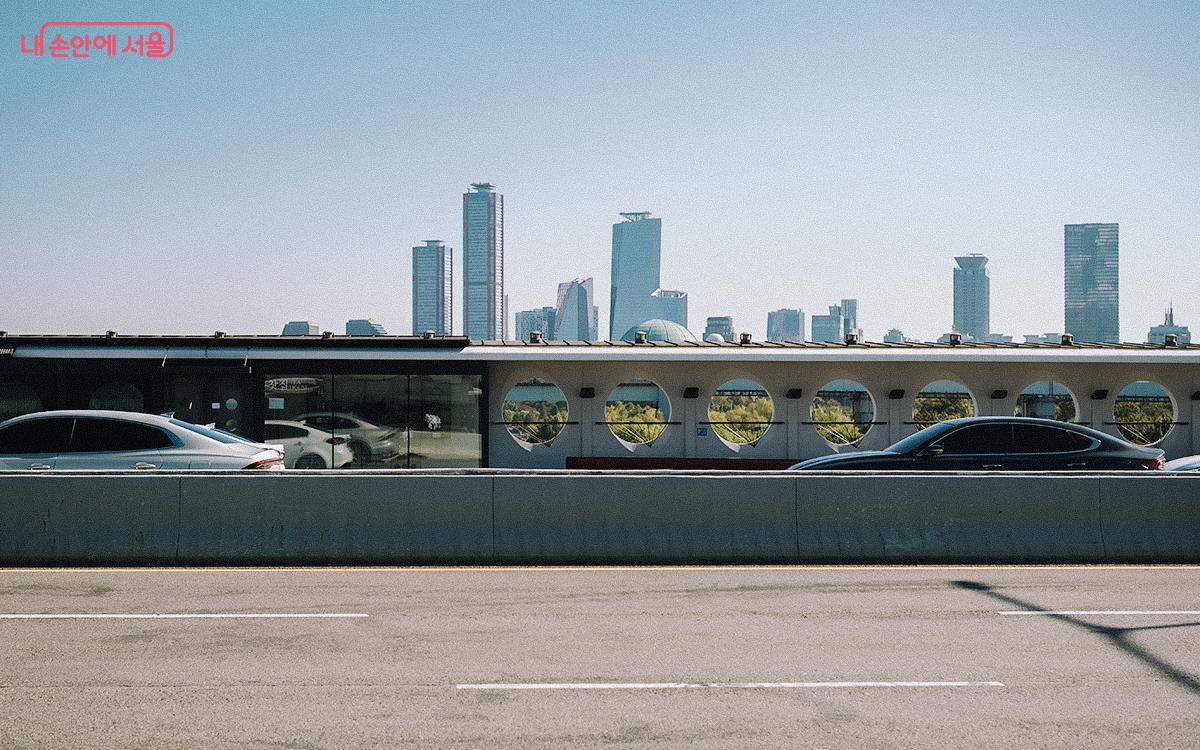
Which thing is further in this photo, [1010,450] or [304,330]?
[304,330]

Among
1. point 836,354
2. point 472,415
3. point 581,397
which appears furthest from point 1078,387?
point 472,415

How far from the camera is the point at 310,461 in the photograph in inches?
875

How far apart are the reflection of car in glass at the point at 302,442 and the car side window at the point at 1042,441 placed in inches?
520

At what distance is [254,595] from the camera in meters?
10.1

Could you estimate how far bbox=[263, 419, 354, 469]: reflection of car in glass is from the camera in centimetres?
2212

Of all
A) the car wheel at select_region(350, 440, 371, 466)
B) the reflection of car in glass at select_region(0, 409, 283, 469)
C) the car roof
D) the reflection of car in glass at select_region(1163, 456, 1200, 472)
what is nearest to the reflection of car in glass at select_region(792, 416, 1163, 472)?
the reflection of car in glass at select_region(1163, 456, 1200, 472)

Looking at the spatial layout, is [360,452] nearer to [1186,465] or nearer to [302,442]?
[302,442]

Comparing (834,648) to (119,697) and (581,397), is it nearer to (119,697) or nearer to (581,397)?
(119,697)

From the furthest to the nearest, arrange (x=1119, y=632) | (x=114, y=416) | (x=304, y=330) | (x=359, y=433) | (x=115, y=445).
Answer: (x=304, y=330) < (x=359, y=433) < (x=114, y=416) < (x=115, y=445) < (x=1119, y=632)

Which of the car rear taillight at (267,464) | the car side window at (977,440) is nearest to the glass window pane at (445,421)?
the car rear taillight at (267,464)

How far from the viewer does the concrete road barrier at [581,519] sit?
475 inches

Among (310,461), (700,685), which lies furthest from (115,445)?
(700,685)

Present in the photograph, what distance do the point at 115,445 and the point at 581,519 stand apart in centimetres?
703

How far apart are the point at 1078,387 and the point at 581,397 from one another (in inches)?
446
